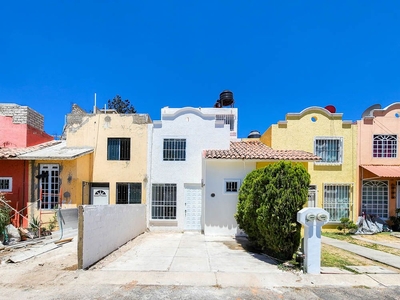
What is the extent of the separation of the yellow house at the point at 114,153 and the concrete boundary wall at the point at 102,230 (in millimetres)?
2662

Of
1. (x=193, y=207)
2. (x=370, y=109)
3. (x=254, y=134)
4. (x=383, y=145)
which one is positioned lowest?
(x=193, y=207)

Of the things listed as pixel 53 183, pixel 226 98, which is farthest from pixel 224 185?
pixel 226 98

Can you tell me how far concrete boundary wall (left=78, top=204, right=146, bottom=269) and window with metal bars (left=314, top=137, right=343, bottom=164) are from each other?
1157 cm

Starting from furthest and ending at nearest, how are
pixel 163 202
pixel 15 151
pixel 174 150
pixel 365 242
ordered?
1. pixel 174 150
2. pixel 163 202
3. pixel 15 151
4. pixel 365 242

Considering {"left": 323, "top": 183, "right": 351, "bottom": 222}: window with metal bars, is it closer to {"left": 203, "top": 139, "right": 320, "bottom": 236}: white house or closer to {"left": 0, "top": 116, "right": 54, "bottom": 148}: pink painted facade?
{"left": 203, "top": 139, "right": 320, "bottom": 236}: white house

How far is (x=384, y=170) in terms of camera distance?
13.3 metres

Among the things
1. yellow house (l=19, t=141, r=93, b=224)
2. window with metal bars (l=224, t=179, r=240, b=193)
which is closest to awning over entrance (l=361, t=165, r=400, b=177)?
window with metal bars (l=224, t=179, r=240, b=193)

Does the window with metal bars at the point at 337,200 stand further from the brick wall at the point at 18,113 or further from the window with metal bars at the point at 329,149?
the brick wall at the point at 18,113

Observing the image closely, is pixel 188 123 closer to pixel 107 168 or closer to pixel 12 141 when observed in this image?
pixel 107 168

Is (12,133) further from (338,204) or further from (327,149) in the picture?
(338,204)

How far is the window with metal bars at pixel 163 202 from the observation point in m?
13.4

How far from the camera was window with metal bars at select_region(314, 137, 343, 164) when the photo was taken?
1418 cm

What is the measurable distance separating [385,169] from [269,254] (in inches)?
400

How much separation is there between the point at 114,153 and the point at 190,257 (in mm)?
8302
